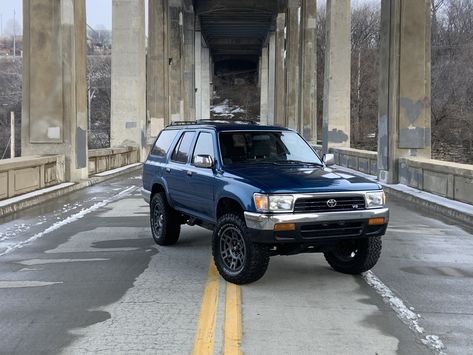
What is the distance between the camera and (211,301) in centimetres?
571

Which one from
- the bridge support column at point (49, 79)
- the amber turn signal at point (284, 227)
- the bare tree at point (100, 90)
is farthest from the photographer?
the bare tree at point (100, 90)

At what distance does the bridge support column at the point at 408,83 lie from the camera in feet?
57.2

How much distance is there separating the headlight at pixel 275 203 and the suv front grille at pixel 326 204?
0.08 meters

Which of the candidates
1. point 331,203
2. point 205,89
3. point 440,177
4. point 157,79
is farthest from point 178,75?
point 331,203

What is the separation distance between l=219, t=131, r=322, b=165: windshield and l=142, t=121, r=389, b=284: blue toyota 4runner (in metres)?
0.01

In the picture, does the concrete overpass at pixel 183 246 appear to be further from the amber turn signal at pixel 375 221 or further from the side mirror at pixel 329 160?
the side mirror at pixel 329 160

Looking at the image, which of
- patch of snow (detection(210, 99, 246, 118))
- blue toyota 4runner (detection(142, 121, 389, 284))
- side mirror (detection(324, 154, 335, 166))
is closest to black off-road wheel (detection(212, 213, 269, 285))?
blue toyota 4runner (detection(142, 121, 389, 284))

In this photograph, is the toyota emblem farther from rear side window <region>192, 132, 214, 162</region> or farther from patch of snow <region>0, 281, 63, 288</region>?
patch of snow <region>0, 281, 63, 288</region>

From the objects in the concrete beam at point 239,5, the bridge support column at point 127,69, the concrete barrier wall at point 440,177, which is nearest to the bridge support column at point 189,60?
the concrete beam at point 239,5

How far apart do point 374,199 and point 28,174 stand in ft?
35.5

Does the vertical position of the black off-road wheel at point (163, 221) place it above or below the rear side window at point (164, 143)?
below

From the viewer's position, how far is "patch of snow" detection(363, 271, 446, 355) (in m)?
4.61

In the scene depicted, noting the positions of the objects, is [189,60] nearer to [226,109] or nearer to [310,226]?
[310,226]

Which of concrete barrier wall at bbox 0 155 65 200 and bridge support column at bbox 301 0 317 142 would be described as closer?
concrete barrier wall at bbox 0 155 65 200
